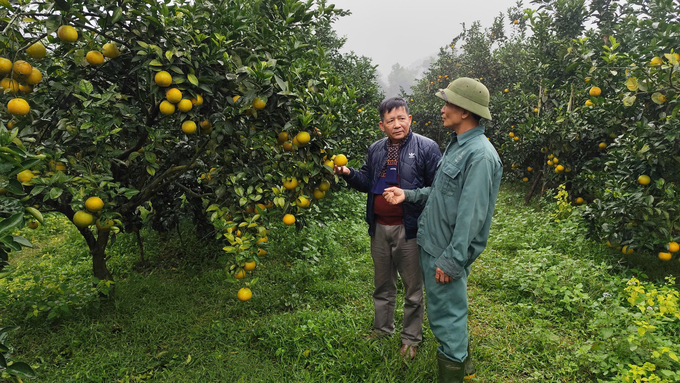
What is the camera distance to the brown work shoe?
88.5 inches

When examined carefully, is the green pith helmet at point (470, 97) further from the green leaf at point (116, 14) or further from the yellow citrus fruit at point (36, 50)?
the yellow citrus fruit at point (36, 50)

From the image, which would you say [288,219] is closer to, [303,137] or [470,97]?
[303,137]

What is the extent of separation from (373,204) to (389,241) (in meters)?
0.25

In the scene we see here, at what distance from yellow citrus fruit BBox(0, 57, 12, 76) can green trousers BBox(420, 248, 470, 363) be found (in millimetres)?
2053

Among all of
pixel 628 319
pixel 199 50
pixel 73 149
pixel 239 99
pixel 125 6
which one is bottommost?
pixel 628 319

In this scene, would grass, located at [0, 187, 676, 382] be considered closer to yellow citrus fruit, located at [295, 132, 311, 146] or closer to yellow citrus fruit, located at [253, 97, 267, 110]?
yellow citrus fruit, located at [295, 132, 311, 146]

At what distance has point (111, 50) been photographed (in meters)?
1.97

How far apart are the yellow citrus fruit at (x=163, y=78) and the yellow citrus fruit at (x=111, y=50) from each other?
52 centimetres

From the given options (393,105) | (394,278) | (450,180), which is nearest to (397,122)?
(393,105)

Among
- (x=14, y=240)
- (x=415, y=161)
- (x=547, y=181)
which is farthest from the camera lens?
(x=547, y=181)

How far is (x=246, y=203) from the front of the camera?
1955 millimetres

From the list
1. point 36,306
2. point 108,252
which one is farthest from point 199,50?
point 108,252

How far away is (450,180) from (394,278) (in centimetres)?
87

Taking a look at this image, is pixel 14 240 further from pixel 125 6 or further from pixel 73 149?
pixel 125 6
